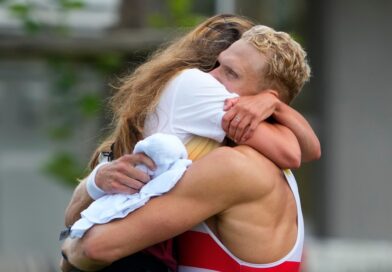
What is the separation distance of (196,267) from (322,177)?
38.3 ft

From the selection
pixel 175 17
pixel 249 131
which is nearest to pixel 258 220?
pixel 249 131

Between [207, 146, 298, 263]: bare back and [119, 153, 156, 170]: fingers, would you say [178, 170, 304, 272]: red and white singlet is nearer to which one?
[207, 146, 298, 263]: bare back

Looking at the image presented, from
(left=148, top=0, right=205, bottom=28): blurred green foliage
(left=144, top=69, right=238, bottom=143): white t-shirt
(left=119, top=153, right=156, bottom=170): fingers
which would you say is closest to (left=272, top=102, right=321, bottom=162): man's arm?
(left=144, top=69, right=238, bottom=143): white t-shirt

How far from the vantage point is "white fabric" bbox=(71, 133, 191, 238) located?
319cm

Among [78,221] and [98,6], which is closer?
[78,221]

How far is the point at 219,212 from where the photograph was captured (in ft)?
10.5

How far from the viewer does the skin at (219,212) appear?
3.17 metres

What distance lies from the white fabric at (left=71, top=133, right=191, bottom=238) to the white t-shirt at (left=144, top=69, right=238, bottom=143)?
2.9 inches

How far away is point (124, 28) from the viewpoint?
9.48 metres

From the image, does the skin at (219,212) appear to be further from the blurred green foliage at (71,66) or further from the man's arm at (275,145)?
the blurred green foliage at (71,66)

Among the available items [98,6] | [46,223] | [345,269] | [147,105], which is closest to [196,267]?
[147,105]

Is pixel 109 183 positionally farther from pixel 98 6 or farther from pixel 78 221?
pixel 98 6

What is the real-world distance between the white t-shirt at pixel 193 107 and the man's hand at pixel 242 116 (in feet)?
0.07

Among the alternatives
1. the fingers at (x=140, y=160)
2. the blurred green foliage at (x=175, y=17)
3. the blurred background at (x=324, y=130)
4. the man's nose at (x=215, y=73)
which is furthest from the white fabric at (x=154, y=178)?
the blurred background at (x=324, y=130)
